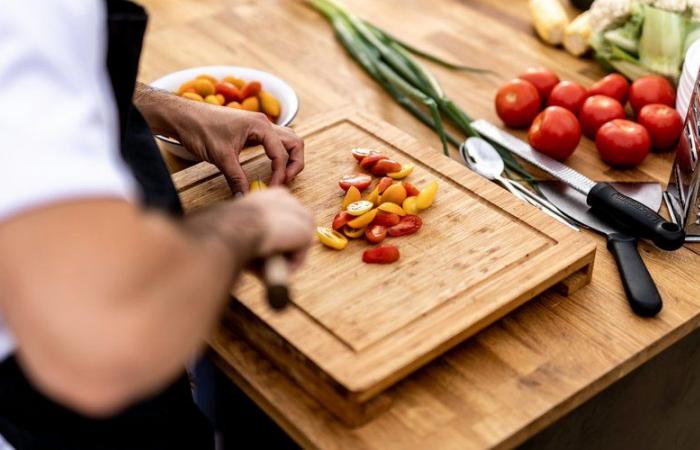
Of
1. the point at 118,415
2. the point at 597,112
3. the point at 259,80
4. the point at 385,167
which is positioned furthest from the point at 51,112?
the point at 597,112

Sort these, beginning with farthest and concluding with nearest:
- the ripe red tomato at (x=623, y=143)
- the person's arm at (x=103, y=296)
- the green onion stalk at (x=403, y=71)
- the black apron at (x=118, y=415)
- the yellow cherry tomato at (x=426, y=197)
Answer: the green onion stalk at (x=403, y=71)
the ripe red tomato at (x=623, y=143)
the yellow cherry tomato at (x=426, y=197)
the black apron at (x=118, y=415)
the person's arm at (x=103, y=296)

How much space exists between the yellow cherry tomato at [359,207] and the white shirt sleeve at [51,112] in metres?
0.59

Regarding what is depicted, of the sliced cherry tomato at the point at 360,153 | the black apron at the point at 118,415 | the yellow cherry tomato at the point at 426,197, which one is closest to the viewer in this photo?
the black apron at the point at 118,415

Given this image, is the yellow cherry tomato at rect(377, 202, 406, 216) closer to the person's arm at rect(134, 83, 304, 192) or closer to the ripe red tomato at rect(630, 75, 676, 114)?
the person's arm at rect(134, 83, 304, 192)

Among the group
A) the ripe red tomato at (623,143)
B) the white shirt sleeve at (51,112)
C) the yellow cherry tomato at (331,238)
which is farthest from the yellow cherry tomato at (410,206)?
the white shirt sleeve at (51,112)

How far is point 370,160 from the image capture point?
4.60ft

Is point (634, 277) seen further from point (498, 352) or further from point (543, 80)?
point (543, 80)

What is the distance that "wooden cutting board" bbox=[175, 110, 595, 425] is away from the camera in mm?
1071

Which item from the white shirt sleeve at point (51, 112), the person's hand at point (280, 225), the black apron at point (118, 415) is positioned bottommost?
the black apron at point (118, 415)

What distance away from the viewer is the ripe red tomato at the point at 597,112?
A: 5.32 ft

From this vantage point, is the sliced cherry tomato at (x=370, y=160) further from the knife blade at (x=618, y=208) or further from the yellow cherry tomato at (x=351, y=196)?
the knife blade at (x=618, y=208)

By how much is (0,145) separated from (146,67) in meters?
1.28

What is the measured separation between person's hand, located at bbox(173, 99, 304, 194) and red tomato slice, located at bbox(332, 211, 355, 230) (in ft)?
0.43

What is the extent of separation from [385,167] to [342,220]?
0.15 meters
